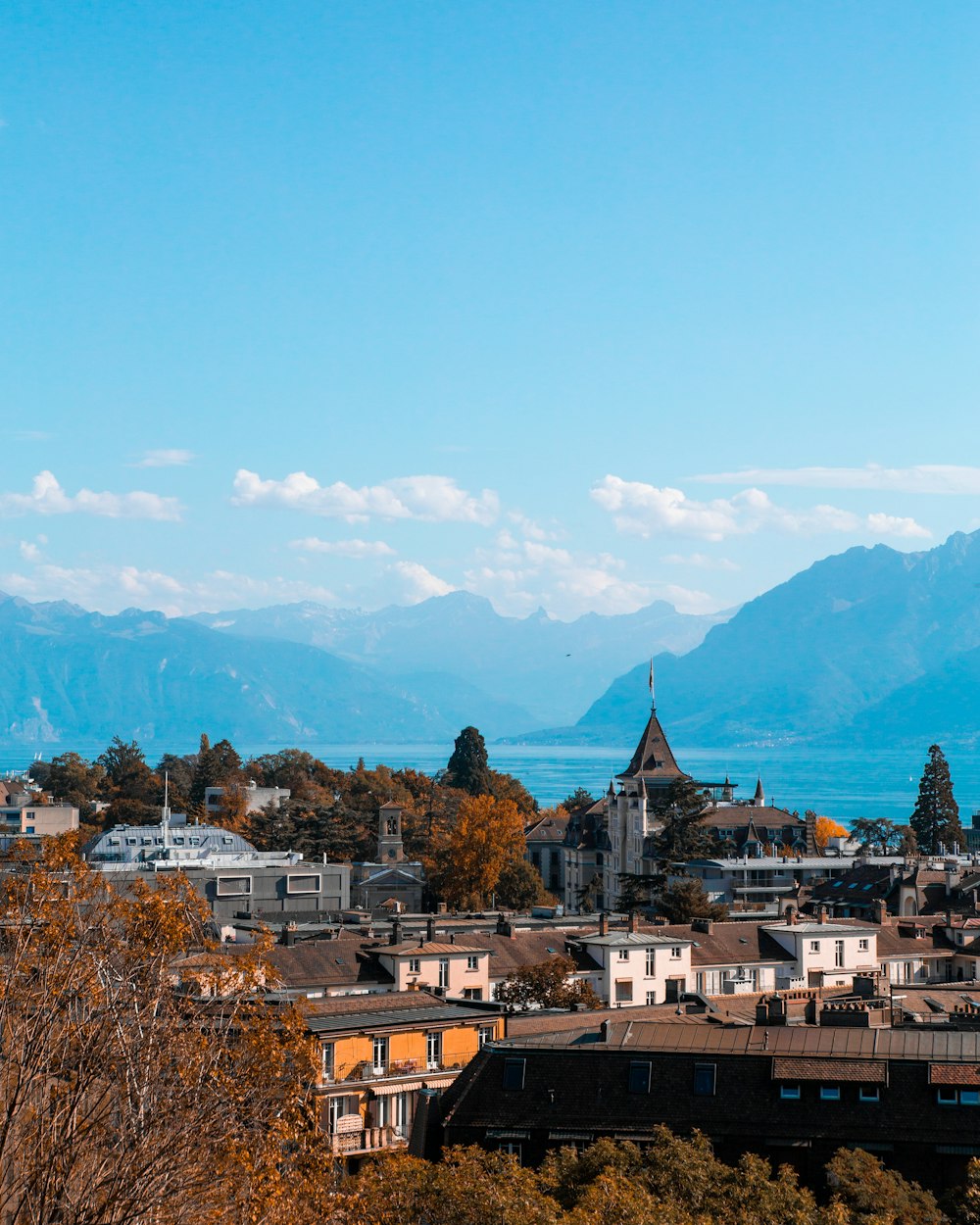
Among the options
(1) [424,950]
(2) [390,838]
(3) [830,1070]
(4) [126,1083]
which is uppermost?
(2) [390,838]

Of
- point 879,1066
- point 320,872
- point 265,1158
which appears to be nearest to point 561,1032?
point 879,1066

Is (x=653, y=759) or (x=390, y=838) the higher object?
(x=653, y=759)

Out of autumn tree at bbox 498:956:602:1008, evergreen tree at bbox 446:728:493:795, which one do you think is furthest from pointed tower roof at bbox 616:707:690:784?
autumn tree at bbox 498:956:602:1008

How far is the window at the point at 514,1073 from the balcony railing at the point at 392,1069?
14.9 feet

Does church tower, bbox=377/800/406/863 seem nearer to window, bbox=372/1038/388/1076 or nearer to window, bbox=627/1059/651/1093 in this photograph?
window, bbox=372/1038/388/1076

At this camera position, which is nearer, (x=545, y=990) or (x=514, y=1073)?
(x=514, y=1073)

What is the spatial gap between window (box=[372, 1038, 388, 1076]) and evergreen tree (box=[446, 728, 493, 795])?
102 m

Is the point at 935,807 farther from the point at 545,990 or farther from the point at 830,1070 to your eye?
the point at 830,1070

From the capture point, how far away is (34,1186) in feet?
57.9

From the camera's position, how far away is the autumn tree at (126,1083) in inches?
697

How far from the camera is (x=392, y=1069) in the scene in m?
39.2


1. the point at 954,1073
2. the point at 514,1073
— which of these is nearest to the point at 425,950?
the point at 514,1073

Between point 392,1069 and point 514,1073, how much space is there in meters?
6.29

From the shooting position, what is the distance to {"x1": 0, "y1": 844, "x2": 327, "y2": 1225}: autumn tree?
17.7 meters
